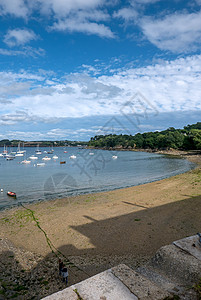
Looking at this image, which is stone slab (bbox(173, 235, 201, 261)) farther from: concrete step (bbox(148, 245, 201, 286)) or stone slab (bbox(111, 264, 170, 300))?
stone slab (bbox(111, 264, 170, 300))

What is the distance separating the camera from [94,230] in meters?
15.3

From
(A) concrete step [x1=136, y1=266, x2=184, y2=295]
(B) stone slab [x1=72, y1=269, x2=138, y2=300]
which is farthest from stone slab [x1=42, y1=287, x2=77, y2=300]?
(A) concrete step [x1=136, y1=266, x2=184, y2=295]

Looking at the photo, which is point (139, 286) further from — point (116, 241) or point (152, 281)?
point (116, 241)

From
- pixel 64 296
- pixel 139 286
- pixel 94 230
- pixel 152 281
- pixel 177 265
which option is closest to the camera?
pixel 64 296

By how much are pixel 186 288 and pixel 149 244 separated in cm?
746

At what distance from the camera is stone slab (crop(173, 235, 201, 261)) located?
719 cm

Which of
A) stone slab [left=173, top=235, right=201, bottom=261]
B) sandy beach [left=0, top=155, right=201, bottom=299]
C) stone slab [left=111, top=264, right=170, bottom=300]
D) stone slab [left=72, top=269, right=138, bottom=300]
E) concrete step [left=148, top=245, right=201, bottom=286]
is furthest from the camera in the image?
sandy beach [left=0, top=155, right=201, bottom=299]

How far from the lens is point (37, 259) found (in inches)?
459

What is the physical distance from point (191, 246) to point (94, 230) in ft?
29.9

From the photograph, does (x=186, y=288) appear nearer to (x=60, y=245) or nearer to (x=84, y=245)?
(x=84, y=245)

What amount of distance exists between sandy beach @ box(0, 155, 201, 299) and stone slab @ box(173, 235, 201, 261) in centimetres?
374

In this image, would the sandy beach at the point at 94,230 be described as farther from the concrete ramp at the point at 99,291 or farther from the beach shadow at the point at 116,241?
the concrete ramp at the point at 99,291

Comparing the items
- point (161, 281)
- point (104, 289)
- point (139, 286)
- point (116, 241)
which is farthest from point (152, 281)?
point (116, 241)

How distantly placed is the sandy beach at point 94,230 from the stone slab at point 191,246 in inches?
147
